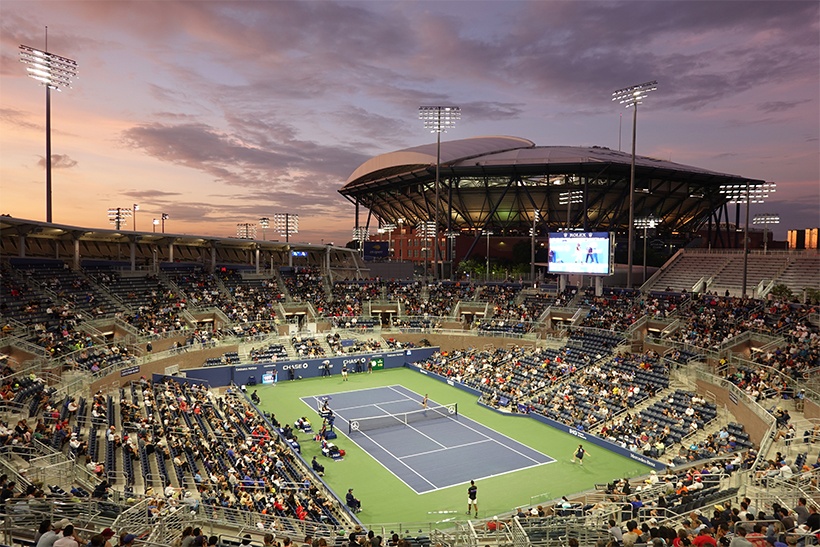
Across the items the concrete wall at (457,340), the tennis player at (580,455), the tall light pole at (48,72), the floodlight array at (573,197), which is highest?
the tall light pole at (48,72)

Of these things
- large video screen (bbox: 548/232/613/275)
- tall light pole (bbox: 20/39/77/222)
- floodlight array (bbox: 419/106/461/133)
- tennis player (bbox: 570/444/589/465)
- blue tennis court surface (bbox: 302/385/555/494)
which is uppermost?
floodlight array (bbox: 419/106/461/133)

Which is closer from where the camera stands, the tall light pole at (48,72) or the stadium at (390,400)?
the stadium at (390,400)

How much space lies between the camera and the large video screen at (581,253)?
4378 centimetres

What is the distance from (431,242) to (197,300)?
48.4 m

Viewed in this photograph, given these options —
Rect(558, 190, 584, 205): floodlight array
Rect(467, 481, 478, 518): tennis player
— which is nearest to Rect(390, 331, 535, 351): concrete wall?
Rect(467, 481, 478, 518): tennis player

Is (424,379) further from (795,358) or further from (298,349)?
(795,358)

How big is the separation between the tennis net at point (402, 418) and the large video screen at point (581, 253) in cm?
1758

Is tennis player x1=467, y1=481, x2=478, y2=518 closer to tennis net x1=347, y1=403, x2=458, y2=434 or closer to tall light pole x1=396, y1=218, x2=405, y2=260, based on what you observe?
tennis net x1=347, y1=403, x2=458, y2=434

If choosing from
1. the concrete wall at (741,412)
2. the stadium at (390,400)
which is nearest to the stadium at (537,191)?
the stadium at (390,400)

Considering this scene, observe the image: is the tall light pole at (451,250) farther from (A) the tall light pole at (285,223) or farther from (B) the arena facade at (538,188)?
(A) the tall light pole at (285,223)

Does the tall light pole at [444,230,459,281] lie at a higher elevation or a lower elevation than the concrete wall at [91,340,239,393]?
higher

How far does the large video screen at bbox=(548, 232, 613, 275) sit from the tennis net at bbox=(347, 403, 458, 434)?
57.7 feet

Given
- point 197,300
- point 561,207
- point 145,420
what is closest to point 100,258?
point 197,300

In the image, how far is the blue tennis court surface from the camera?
25.5 m
